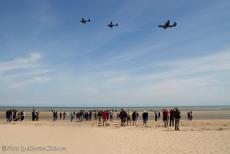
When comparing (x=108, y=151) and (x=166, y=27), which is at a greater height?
Result: (x=166, y=27)

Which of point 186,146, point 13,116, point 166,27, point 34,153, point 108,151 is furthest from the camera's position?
point 13,116

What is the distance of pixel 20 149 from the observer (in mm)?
15477

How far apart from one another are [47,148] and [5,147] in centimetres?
191

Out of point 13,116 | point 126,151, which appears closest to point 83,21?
point 13,116

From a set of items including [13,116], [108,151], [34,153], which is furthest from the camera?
[13,116]

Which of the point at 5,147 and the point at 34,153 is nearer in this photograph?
the point at 34,153

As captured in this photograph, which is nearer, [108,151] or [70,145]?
[108,151]

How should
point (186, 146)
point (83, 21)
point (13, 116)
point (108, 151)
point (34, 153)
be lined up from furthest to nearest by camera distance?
point (13, 116)
point (83, 21)
point (186, 146)
point (108, 151)
point (34, 153)

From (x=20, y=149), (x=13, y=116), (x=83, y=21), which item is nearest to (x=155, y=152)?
(x=20, y=149)

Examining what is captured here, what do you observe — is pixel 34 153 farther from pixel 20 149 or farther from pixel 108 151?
pixel 108 151

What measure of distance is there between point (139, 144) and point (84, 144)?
2779 mm

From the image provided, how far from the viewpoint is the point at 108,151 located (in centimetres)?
1534

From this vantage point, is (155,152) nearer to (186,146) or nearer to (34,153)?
(186,146)

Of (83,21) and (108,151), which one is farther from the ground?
(83,21)
